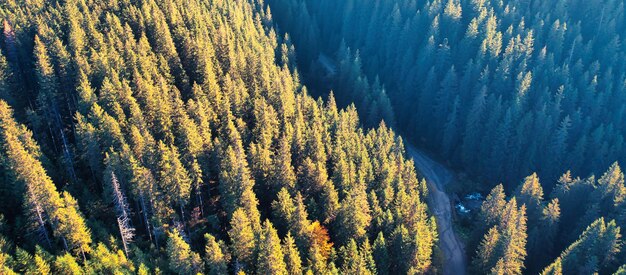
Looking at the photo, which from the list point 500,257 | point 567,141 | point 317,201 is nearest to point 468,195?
point 567,141

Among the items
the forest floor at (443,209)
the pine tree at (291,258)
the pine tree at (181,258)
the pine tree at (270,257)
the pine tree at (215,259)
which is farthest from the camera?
the forest floor at (443,209)

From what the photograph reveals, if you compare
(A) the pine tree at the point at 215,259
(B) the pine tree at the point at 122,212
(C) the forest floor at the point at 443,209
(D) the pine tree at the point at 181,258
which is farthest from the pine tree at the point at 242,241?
(C) the forest floor at the point at 443,209

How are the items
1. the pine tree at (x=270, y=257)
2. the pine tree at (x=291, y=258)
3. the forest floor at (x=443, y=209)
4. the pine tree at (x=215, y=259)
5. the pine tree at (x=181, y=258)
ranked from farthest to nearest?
the forest floor at (x=443, y=209), the pine tree at (x=291, y=258), the pine tree at (x=270, y=257), the pine tree at (x=215, y=259), the pine tree at (x=181, y=258)

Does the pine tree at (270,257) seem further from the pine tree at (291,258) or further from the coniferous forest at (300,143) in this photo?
the pine tree at (291,258)

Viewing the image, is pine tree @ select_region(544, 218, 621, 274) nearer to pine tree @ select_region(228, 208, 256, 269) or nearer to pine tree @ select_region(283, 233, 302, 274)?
pine tree @ select_region(283, 233, 302, 274)

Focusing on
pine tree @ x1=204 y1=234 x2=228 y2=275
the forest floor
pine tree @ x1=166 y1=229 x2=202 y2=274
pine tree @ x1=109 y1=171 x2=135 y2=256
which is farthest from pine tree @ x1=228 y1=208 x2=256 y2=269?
the forest floor

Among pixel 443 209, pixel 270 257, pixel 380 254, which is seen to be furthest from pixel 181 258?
pixel 443 209

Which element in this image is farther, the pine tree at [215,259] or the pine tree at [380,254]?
the pine tree at [380,254]
